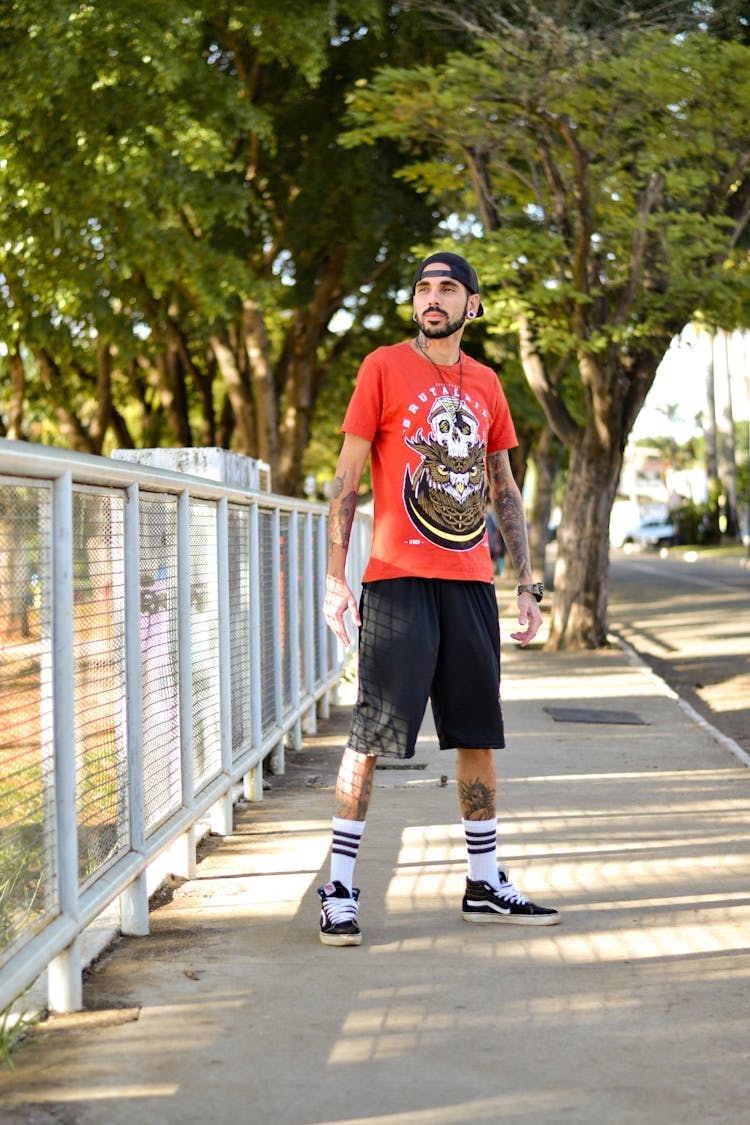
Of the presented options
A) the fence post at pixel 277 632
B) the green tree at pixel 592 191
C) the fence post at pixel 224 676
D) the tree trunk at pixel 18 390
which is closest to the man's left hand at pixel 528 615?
the fence post at pixel 224 676

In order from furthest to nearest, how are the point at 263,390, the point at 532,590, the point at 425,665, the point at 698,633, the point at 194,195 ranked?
the point at 263,390 → the point at 698,633 → the point at 194,195 → the point at 532,590 → the point at 425,665

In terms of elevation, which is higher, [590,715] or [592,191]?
[592,191]

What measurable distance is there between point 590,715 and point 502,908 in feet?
20.8

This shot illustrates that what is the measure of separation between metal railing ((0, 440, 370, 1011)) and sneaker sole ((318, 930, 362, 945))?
0.57 metres

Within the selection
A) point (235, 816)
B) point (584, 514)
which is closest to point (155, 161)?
point (584, 514)

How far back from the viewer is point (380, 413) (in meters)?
4.99

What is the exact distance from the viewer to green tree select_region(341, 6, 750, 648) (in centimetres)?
1468

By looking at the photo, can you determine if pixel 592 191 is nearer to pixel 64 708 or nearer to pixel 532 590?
pixel 532 590

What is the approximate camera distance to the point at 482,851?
5090mm

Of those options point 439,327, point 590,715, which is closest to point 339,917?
point 439,327

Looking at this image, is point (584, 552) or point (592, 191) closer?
point (592, 191)

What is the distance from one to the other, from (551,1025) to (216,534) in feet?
9.88

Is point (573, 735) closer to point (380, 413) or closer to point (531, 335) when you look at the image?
point (380, 413)

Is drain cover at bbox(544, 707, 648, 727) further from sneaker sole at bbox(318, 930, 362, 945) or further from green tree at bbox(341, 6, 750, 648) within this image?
sneaker sole at bbox(318, 930, 362, 945)
